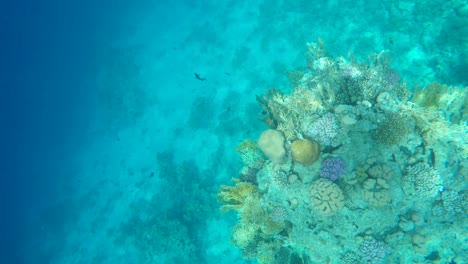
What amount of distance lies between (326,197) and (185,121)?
40.4ft

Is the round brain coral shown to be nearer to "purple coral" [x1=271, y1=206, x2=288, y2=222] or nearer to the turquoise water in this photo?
the turquoise water

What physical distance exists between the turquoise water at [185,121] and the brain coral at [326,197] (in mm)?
368

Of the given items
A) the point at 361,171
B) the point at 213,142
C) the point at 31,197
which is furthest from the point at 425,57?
the point at 31,197

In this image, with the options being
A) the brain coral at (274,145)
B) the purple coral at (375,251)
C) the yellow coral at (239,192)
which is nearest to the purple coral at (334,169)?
the brain coral at (274,145)

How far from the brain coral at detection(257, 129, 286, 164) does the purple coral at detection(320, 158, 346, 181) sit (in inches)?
38.8

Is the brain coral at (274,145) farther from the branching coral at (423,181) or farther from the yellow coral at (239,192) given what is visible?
the branching coral at (423,181)

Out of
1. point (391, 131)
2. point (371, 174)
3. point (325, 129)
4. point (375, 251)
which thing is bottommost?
point (375, 251)

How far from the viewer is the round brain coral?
5.66 m

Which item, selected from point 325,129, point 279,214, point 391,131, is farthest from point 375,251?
point 325,129

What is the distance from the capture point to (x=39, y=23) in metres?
41.0

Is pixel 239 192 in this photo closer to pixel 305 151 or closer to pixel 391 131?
pixel 305 151

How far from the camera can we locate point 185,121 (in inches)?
648

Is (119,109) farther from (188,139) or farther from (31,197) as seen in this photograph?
(31,197)

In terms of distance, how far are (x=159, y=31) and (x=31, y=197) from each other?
23554 millimetres
